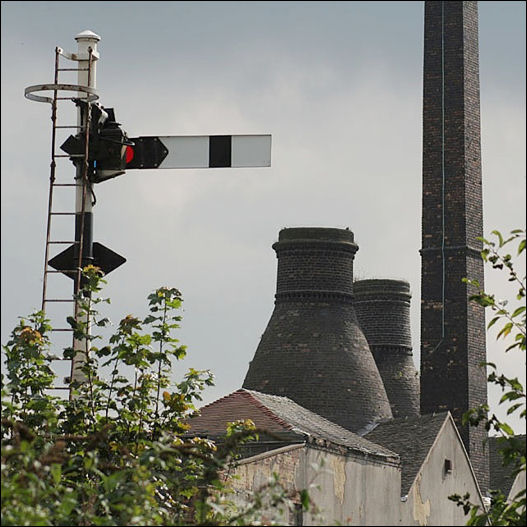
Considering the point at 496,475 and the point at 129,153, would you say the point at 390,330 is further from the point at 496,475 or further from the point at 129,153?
the point at 129,153

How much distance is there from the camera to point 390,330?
3834 centimetres

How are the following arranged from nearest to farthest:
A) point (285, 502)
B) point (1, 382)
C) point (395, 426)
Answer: point (285, 502) → point (1, 382) → point (395, 426)

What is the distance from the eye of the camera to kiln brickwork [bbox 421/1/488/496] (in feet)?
96.3

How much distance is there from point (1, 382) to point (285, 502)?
3.07 metres

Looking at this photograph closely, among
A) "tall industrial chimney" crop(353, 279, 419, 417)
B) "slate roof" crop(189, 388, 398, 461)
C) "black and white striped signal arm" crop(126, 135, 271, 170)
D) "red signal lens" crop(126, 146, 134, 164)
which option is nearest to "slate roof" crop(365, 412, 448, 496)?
"slate roof" crop(189, 388, 398, 461)

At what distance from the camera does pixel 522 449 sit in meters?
6.03

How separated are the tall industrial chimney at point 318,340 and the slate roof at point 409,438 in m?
2.44

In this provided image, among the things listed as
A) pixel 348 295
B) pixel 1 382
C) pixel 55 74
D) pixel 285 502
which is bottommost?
pixel 285 502

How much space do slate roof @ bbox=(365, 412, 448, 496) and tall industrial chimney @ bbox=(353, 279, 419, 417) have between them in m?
8.21

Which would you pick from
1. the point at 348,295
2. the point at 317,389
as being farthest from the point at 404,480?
the point at 348,295

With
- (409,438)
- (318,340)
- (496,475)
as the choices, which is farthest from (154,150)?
(496,475)

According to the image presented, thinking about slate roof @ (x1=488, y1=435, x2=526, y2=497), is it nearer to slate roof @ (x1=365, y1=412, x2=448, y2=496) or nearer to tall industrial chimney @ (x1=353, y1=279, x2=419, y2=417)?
slate roof @ (x1=365, y1=412, x2=448, y2=496)

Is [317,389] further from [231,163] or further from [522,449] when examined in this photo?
[522,449]

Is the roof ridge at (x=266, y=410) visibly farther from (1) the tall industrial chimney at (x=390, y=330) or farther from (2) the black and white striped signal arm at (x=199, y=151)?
(1) the tall industrial chimney at (x=390, y=330)
